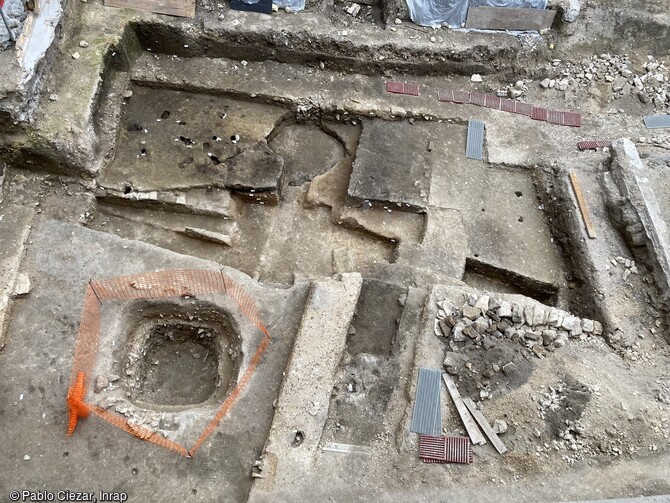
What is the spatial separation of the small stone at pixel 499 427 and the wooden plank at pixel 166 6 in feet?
18.4

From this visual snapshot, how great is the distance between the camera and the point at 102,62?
18.7 ft

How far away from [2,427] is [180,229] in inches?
95.0

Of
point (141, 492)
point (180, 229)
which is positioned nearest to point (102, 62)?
point (180, 229)

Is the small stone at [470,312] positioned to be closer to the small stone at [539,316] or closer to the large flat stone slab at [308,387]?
the small stone at [539,316]

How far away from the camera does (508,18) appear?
6.74 metres

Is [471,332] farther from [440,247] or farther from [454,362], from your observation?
[440,247]

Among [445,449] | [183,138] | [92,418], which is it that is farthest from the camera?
[183,138]

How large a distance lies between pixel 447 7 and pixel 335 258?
362 cm

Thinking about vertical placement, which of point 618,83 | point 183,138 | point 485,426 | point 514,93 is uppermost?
point 618,83

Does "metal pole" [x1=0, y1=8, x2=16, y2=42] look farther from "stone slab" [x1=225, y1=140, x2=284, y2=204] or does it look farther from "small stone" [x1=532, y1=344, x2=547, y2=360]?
"small stone" [x1=532, y1=344, x2=547, y2=360]

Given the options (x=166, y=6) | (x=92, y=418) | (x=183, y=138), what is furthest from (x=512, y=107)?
(x=92, y=418)

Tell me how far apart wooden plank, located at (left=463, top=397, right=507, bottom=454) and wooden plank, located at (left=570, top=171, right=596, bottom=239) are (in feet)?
7.67

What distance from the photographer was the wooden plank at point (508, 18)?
6684 millimetres

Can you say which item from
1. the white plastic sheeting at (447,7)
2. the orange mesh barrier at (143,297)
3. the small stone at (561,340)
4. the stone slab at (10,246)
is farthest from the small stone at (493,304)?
the stone slab at (10,246)
